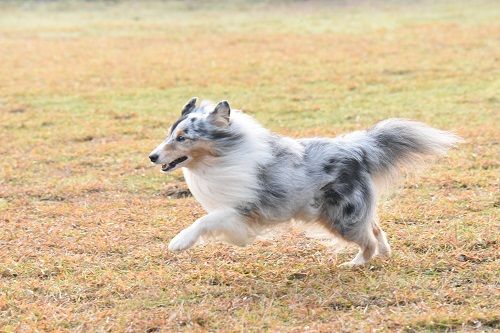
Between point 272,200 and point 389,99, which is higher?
point 272,200

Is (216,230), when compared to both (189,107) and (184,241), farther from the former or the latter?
(189,107)

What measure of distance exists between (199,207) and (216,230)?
1.89m

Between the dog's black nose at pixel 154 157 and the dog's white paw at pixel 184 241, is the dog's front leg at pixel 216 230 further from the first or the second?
the dog's black nose at pixel 154 157

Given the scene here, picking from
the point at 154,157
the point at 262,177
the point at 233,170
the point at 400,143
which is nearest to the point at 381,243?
the point at 400,143

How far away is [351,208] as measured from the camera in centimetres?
550

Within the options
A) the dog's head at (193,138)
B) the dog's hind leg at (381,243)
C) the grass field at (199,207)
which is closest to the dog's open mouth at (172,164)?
the dog's head at (193,138)

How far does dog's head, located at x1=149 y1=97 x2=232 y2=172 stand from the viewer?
5.40 m

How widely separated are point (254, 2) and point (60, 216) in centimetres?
2049

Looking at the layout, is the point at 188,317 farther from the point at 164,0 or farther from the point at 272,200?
the point at 164,0

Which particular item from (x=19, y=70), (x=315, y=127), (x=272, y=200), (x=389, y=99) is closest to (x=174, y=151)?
(x=272, y=200)

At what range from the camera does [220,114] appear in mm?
5500

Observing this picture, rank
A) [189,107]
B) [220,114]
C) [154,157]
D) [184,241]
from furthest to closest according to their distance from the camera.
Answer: [189,107]
[220,114]
[154,157]
[184,241]

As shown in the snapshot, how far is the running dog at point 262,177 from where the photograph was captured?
536 centimetres

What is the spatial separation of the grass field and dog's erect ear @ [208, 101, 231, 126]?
100cm
